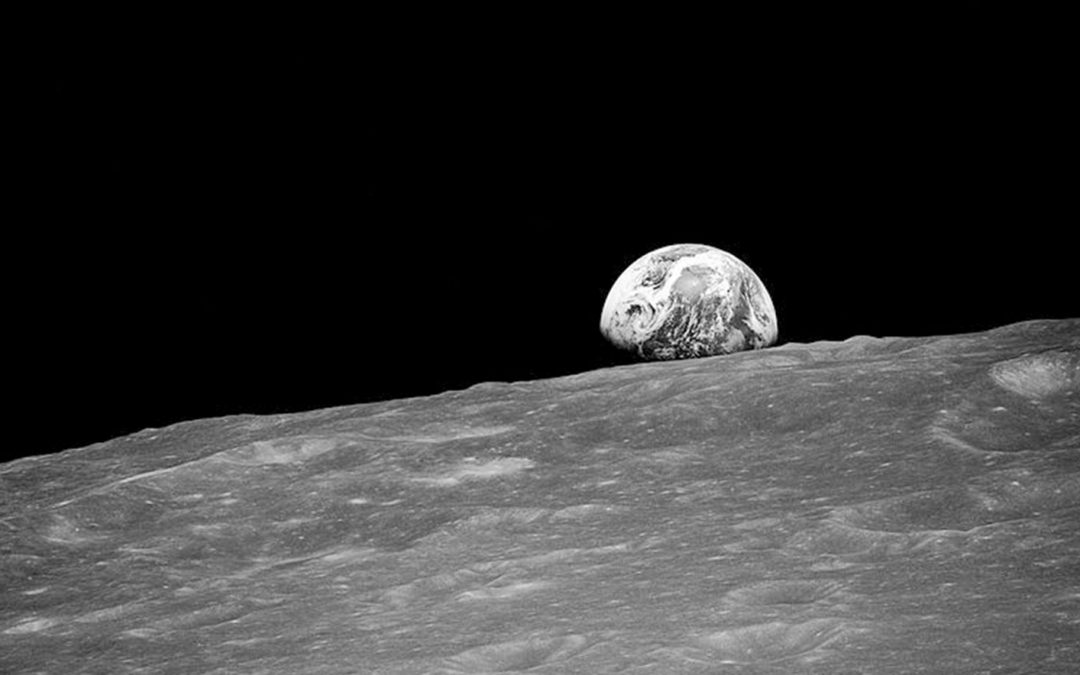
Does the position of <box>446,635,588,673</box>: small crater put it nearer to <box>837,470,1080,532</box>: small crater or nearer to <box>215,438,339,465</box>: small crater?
<box>837,470,1080,532</box>: small crater

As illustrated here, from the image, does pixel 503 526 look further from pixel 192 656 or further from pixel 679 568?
pixel 192 656

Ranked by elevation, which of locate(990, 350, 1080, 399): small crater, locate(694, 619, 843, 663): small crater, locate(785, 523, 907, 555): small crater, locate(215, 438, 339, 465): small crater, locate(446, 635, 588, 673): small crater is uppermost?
locate(215, 438, 339, 465): small crater

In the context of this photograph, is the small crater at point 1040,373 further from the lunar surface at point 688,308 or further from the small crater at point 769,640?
the lunar surface at point 688,308

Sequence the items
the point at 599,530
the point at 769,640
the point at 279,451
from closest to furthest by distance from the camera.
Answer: the point at 769,640
the point at 599,530
the point at 279,451

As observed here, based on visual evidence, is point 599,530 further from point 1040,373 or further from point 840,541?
point 1040,373

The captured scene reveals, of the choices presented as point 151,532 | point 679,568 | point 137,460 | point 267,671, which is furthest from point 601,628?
point 137,460

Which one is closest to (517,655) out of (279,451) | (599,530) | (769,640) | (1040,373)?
(769,640)

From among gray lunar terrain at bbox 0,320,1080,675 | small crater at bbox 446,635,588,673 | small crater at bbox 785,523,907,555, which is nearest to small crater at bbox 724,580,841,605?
gray lunar terrain at bbox 0,320,1080,675

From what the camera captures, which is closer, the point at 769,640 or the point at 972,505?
the point at 769,640
